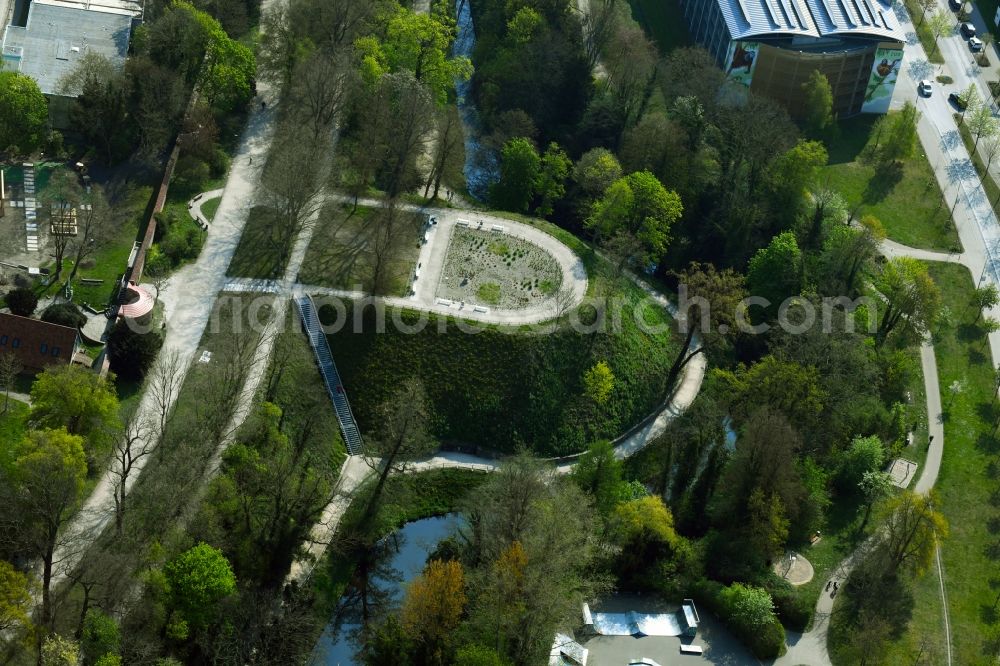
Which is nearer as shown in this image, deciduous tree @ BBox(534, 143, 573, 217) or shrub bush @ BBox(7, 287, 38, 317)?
shrub bush @ BBox(7, 287, 38, 317)

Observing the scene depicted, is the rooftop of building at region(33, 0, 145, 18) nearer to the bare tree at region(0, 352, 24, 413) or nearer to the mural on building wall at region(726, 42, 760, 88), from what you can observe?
the bare tree at region(0, 352, 24, 413)

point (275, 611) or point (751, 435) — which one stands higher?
point (751, 435)

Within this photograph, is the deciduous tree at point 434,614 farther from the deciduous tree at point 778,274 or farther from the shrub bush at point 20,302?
the deciduous tree at point 778,274

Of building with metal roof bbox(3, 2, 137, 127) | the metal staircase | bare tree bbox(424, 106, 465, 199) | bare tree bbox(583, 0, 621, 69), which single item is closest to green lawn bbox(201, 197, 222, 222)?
the metal staircase

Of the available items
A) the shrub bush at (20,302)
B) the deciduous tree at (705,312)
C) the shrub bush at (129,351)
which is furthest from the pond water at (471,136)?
the shrub bush at (20,302)

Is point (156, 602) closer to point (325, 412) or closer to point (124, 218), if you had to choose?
point (325, 412)

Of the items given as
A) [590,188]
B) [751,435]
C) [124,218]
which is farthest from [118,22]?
[751,435]
